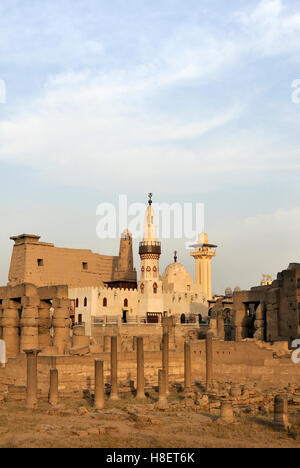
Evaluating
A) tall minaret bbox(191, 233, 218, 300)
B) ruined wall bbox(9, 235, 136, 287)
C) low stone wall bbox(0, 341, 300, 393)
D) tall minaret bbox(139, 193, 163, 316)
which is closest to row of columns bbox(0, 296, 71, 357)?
low stone wall bbox(0, 341, 300, 393)

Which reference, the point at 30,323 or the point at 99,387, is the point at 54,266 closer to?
the point at 30,323

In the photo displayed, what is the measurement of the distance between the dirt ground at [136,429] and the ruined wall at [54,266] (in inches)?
1343

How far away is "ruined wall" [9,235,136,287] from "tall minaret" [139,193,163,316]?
4453mm

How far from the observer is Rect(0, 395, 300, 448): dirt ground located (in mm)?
19078

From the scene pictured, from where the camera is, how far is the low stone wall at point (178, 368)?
3170cm

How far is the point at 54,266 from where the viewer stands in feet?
201

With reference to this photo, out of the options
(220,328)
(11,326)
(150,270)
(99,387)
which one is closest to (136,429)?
(99,387)

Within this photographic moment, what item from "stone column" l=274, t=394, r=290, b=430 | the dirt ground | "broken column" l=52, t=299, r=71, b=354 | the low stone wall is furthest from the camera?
"broken column" l=52, t=299, r=71, b=354

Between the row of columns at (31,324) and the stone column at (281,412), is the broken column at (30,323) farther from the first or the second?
the stone column at (281,412)

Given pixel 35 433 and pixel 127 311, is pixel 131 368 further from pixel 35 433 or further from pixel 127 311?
pixel 127 311

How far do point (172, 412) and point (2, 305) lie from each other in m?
17.2

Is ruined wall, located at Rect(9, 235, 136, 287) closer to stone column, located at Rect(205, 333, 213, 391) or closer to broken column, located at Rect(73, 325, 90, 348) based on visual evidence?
broken column, located at Rect(73, 325, 90, 348)

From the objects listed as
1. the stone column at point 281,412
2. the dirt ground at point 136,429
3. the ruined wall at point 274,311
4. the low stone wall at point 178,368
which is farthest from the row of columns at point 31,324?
the stone column at point 281,412
